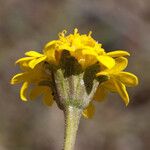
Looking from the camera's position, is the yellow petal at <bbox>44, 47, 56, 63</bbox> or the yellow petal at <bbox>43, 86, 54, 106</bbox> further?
the yellow petal at <bbox>43, 86, 54, 106</bbox>

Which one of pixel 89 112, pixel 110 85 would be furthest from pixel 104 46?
pixel 110 85

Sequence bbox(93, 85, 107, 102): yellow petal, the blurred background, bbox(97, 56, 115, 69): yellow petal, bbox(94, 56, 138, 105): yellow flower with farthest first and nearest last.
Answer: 1. the blurred background
2. bbox(93, 85, 107, 102): yellow petal
3. bbox(94, 56, 138, 105): yellow flower
4. bbox(97, 56, 115, 69): yellow petal

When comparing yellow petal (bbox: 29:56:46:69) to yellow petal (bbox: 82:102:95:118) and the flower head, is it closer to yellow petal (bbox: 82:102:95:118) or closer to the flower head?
the flower head

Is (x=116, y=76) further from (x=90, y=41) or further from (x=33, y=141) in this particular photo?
(x=33, y=141)

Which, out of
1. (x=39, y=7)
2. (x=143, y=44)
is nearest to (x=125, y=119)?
(x=143, y=44)

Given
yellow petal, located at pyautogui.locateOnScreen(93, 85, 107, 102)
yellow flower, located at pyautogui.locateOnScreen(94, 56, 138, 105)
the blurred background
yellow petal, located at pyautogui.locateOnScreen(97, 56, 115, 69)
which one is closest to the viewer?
yellow petal, located at pyautogui.locateOnScreen(97, 56, 115, 69)

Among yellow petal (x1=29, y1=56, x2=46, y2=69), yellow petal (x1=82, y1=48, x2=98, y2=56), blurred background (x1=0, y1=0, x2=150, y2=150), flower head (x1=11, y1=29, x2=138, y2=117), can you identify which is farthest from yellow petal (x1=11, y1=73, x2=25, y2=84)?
blurred background (x1=0, y1=0, x2=150, y2=150)

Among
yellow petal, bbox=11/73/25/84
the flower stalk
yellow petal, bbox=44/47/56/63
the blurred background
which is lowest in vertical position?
the flower stalk

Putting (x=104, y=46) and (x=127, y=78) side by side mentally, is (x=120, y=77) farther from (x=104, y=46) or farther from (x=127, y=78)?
(x=104, y=46)
